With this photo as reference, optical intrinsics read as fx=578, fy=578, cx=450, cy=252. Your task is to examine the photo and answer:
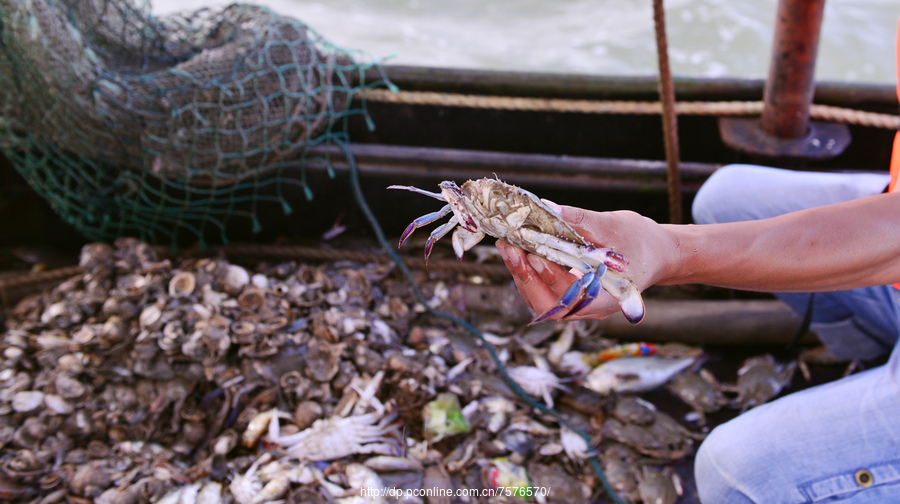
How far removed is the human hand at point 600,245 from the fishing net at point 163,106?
1.63 m

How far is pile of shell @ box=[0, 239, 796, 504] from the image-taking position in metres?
1.95

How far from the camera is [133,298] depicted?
90.8 inches

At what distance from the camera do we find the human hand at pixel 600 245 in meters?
1.21

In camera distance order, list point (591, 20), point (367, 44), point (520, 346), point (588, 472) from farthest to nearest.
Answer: point (591, 20) < point (367, 44) < point (520, 346) < point (588, 472)

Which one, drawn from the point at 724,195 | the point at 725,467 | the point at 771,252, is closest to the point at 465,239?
the point at 771,252

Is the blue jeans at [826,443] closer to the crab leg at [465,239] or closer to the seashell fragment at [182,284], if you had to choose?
the crab leg at [465,239]

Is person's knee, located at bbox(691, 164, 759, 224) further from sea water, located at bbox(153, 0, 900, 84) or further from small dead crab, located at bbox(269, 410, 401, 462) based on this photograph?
sea water, located at bbox(153, 0, 900, 84)

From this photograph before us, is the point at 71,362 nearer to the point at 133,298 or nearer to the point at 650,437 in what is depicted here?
the point at 133,298

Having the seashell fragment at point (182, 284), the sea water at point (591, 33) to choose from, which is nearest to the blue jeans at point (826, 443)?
the seashell fragment at point (182, 284)

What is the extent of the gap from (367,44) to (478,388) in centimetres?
769

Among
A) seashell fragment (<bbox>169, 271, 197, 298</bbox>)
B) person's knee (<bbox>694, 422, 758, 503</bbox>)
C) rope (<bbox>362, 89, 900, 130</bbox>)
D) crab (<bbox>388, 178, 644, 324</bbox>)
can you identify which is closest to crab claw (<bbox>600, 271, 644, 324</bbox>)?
crab (<bbox>388, 178, 644, 324</bbox>)

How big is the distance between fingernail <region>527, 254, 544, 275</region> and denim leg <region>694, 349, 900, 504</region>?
2.51ft

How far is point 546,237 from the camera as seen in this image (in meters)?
1.23

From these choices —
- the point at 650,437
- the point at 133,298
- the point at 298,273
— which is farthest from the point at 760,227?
the point at 133,298
